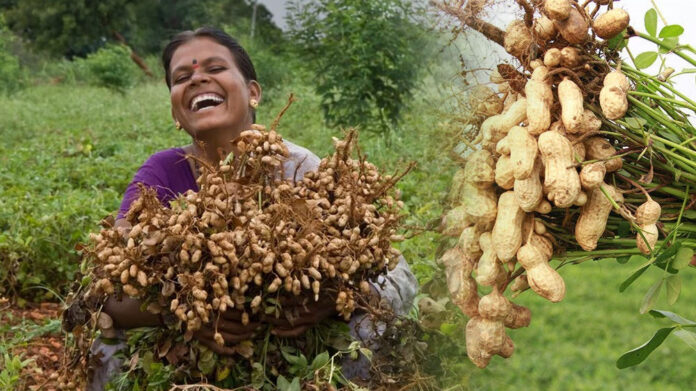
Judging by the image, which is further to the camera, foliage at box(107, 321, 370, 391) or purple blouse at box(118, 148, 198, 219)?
purple blouse at box(118, 148, 198, 219)

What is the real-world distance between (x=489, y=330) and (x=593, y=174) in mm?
443

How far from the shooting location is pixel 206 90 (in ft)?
8.39

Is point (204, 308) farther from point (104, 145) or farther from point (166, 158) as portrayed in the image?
point (104, 145)

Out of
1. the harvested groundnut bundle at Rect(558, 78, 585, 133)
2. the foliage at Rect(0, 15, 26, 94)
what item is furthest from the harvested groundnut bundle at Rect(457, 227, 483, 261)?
the foliage at Rect(0, 15, 26, 94)

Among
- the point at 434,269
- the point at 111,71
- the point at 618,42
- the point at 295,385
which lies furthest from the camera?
the point at 111,71

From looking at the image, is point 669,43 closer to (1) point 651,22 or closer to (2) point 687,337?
(1) point 651,22

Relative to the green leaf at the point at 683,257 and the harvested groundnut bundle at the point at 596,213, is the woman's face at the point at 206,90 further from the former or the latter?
the green leaf at the point at 683,257

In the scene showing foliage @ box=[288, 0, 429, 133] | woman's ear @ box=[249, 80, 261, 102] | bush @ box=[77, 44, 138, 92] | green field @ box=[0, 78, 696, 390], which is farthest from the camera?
bush @ box=[77, 44, 138, 92]

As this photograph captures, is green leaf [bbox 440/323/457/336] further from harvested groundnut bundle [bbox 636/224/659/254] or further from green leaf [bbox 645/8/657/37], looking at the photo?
green leaf [bbox 645/8/657/37]

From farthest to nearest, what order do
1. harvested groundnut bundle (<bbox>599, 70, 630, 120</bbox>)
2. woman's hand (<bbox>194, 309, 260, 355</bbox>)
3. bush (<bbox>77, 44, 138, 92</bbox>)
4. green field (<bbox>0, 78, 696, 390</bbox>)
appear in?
bush (<bbox>77, 44, 138, 92</bbox>) → green field (<bbox>0, 78, 696, 390</bbox>) → woman's hand (<bbox>194, 309, 260, 355</bbox>) → harvested groundnut bundle (<bbox>599, 70, 630, 120</bbox>)

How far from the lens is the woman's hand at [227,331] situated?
190 cm

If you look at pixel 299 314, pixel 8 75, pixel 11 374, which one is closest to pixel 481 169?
pixel 299 314

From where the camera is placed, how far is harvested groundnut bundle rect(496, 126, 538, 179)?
1620 mm

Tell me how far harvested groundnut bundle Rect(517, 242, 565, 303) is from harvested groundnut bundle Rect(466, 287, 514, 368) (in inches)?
4.1
